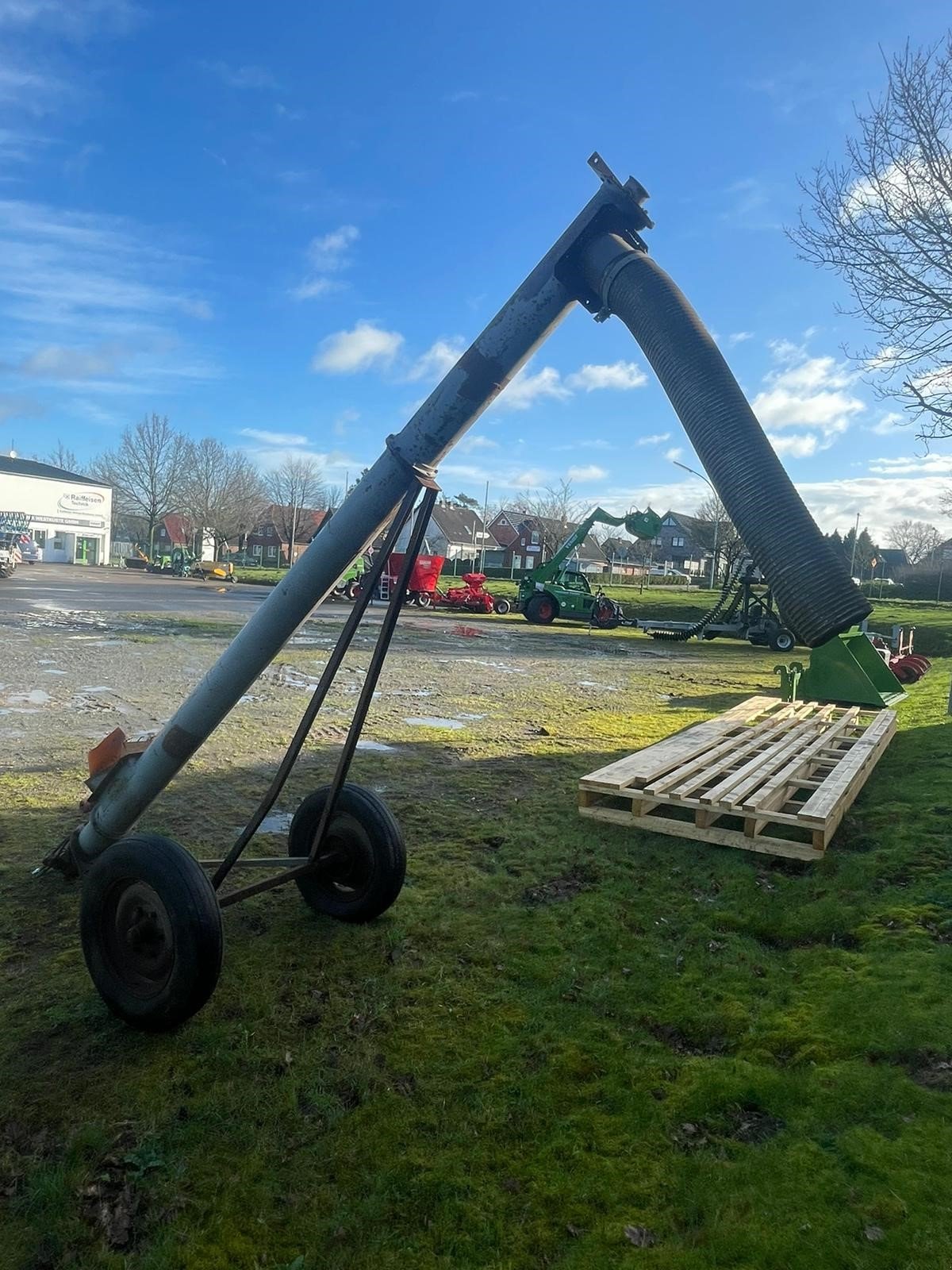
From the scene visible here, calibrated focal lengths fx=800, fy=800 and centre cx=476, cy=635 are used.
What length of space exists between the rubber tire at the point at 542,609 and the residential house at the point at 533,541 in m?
34.7

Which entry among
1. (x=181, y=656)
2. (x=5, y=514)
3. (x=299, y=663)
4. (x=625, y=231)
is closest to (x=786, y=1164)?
(x=625, y=231)

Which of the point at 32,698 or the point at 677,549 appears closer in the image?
the point at 32,698

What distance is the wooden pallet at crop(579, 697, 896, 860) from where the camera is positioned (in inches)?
200

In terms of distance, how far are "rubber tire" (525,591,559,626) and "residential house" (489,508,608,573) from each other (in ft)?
114

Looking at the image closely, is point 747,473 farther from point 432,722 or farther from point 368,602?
point 432,722

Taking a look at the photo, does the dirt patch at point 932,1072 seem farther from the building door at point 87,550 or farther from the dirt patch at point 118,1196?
the building door at point 87,550

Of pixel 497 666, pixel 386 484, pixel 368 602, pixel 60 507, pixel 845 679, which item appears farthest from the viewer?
pixel 60 507

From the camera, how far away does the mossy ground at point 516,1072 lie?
7.17ft

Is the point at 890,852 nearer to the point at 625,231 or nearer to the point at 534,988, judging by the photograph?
the point at 534,988

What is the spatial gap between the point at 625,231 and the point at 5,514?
64745mm

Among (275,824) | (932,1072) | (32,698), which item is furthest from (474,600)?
(932,1072)

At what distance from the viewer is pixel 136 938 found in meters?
3.14

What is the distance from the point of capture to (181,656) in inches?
504

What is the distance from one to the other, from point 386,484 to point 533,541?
74294mm
